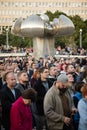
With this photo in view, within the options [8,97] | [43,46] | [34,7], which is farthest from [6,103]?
[34,7]

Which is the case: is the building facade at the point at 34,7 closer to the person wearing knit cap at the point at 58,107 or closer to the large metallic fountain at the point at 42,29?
the large metallic fountain at the point at 42,29

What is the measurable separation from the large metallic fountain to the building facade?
3713 inches

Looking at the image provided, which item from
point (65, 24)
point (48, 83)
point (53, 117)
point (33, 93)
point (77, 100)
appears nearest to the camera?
point (33, 93)

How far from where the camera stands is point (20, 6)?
128250mm

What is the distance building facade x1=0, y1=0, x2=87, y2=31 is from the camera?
127m

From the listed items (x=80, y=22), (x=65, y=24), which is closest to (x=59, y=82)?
(x=65, y=24)

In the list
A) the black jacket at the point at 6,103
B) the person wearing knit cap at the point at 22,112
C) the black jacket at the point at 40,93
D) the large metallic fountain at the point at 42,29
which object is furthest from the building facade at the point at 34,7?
the person wearing knit cap at the point at 22,112

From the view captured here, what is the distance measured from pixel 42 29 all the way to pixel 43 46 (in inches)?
105

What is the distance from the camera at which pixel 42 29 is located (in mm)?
30953

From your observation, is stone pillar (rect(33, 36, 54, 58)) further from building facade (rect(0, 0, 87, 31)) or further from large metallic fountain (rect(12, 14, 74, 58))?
building facade (rect(0, 0, 87, 31))

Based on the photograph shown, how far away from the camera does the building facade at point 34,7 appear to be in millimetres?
127375

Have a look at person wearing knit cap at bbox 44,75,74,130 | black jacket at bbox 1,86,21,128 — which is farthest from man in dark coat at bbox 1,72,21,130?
person wearing knit cap at bbox 44,75,74,130

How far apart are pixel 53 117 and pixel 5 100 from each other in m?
0.85

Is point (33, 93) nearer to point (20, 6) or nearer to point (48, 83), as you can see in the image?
point (48, 83)
